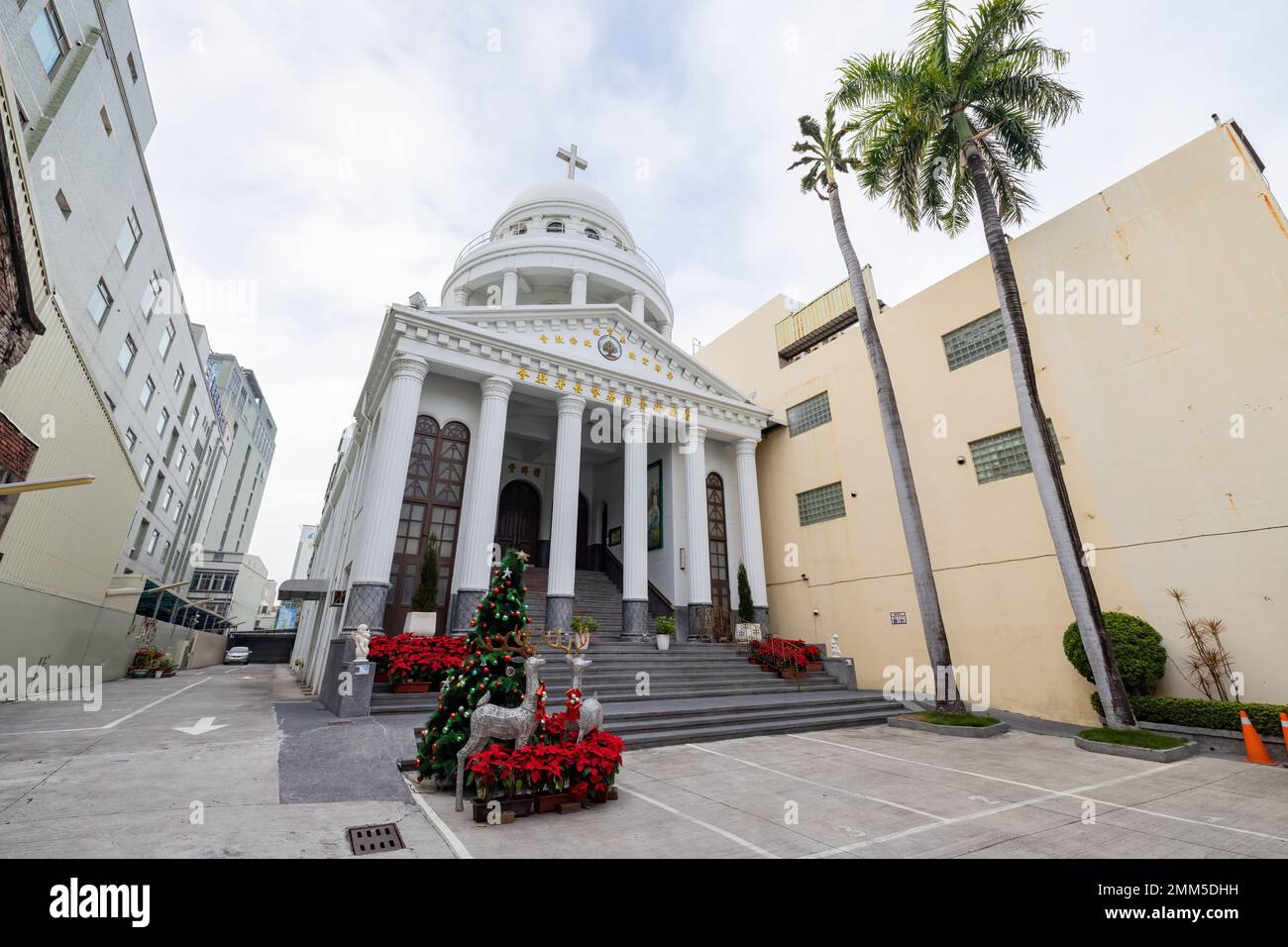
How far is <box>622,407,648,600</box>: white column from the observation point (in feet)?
53.0

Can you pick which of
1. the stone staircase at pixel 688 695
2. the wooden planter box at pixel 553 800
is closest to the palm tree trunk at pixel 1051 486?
the stone staircase at pixel 688 695

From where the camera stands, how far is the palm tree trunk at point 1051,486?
900 cm

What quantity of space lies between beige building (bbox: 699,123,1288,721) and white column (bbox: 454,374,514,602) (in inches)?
401

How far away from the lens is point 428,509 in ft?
47.7

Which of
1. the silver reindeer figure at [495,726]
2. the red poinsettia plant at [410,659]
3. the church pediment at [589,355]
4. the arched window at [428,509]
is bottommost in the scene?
the silver reindeer figure at [495,726]

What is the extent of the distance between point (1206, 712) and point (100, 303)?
32.3 metres

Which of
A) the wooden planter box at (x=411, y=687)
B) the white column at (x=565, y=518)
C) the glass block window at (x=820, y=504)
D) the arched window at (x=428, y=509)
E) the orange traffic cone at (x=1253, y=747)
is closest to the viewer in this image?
the orange traffic cone at (x=1253, y=747)

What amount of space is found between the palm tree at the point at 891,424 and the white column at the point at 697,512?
6300 mm

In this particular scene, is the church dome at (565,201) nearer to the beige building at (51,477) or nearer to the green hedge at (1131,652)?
the beige building at (51,477)

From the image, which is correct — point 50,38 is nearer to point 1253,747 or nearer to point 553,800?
point 553,800

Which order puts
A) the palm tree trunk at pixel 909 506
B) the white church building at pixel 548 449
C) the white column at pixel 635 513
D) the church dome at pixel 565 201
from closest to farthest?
the palm tree trunk at pixel 909 506, the white church building at pixel 548 449, the white column at pixel 635 513, the church dome at pixel 565 201

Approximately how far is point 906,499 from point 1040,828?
808cm

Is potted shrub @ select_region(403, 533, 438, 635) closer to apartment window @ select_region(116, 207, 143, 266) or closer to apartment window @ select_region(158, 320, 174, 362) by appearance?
apartment window @ select_region(116, 207, 143, 266)

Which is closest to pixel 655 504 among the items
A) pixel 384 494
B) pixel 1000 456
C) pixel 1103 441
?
pixel 384 494
